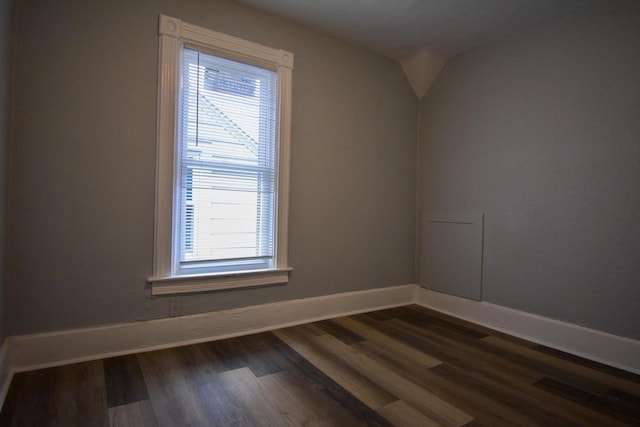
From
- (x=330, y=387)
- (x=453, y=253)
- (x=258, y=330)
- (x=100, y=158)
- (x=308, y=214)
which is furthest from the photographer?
(x=453, y=253)

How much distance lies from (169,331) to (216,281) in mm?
452

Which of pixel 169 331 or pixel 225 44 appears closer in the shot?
pixel 169 331

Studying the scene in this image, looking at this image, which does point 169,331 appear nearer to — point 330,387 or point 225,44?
point 330,387

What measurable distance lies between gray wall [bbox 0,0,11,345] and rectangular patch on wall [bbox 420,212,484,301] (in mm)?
3356

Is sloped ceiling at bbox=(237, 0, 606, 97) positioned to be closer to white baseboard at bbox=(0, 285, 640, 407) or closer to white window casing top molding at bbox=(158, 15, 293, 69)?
white window casing top molding at bbox=(158, 15, 293, 69)

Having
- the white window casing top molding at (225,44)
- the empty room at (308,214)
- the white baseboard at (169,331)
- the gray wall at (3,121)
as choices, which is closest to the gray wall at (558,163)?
the empty room at (308,214)

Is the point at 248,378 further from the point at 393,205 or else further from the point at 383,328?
the point at 393,205

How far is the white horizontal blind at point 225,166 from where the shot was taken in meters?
2.39

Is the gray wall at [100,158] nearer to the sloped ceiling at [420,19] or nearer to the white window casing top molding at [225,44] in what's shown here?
the white window casing top molding at [225,44]

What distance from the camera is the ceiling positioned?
2469 mm

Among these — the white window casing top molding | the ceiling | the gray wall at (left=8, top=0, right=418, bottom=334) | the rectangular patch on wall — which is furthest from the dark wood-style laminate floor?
the ceiling

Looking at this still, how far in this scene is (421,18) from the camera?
2674mm

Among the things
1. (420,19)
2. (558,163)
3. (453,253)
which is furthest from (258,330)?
(420,19)

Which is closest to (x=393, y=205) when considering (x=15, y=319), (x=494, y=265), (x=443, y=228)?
(x=443, y=228)
